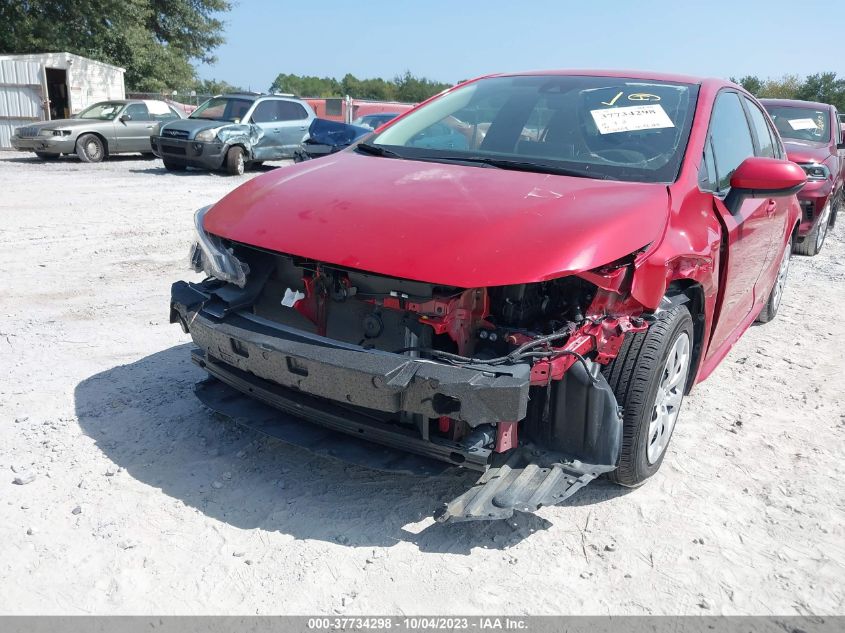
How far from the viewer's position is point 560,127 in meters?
3.67

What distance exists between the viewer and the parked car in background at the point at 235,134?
1417 cm

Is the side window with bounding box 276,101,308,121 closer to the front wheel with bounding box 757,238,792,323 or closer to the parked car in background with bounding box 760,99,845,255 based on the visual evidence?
the parked car in background with bounding box 760,99,845,255

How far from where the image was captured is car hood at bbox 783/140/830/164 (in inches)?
330

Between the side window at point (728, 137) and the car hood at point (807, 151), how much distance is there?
4.65 m

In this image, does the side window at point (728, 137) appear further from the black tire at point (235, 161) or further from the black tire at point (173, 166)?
the black tire at point (173, 166)

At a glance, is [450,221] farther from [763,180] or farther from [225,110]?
[225,110]

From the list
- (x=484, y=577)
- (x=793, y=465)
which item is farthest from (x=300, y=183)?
(x=793, y=465)

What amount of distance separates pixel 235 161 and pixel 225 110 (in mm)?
1368

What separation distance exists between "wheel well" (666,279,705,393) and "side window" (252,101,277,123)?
43.5 feet

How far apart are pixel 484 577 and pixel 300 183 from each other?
1.95m

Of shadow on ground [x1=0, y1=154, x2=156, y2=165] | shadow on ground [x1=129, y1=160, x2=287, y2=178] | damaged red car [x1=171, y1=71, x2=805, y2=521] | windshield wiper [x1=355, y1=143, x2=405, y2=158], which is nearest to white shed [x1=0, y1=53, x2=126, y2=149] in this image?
shadow on ground [x1=0, y1=154, x2=156, y2=165]

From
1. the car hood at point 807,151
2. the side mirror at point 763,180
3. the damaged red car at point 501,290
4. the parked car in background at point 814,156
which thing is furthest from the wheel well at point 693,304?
the car hood at point 807,151

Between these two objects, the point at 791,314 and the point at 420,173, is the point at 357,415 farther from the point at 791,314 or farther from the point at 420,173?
the point at 791,314

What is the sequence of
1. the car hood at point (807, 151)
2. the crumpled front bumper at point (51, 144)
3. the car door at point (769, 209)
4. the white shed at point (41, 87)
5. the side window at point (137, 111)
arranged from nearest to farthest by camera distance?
1. the car door at point (769, 209)
2. the car hood at point (807, 151)
3. the crumpled front bumper at point (51, 144)
4. the side window at point (137, 111)
5. the white shed at point (41, 87)
